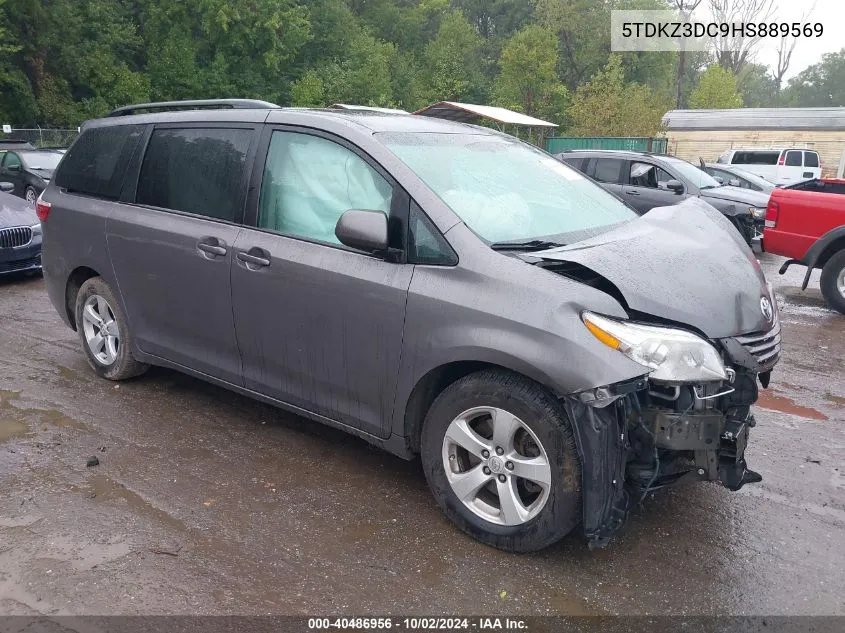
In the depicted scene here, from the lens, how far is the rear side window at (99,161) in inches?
186

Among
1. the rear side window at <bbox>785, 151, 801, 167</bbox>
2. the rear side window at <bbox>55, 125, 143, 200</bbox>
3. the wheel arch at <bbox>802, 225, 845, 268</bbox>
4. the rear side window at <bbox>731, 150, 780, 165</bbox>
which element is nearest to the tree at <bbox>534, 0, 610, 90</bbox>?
the rear side window at <bbox>731, 150, 780, 165</bbox>

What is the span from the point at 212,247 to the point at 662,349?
251cm

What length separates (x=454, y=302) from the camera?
3092 mm

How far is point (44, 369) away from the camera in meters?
5.36

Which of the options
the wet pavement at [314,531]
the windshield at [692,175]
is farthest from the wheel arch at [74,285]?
the windshield at [692,175]

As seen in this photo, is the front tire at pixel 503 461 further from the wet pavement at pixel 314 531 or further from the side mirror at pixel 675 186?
the side mirror at pixel 675 186

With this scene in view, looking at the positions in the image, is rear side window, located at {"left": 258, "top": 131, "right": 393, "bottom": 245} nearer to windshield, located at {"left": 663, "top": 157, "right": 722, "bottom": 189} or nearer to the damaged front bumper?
the damaged front bumper

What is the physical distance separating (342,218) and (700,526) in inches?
88.0

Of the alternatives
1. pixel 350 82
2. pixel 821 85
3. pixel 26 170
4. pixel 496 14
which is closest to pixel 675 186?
pixel 26 170

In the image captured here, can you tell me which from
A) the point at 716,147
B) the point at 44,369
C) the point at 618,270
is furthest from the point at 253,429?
the point at 716,147

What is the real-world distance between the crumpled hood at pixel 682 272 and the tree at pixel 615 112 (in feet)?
99.2

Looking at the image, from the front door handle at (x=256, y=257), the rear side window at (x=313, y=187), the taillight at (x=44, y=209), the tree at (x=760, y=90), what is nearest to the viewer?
the rear side window at (x=313, y=187)

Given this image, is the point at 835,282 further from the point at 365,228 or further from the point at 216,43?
the point at 216,43

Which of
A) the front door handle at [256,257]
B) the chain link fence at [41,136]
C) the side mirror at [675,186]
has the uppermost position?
the chain link fence at [41,136]
